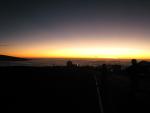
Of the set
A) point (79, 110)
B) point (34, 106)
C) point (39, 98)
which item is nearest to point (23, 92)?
point (39, 98)

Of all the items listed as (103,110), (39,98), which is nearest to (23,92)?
(39,98)

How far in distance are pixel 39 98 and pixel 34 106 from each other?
1.06 meters

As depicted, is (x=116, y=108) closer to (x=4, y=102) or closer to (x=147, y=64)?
(x=147, y=64)

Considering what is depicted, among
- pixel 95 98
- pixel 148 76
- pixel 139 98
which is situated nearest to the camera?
pixel 148 76

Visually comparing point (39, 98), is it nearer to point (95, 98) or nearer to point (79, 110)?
point (79, 110)

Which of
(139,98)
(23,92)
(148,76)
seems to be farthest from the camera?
(23,92)

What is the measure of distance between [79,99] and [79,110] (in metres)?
1.43

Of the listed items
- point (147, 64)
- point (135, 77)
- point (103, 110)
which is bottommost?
point (103, 110)

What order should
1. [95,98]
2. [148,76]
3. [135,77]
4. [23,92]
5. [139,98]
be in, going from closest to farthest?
[148,76] < [135,77] < [139,98] < [95,98] < [23,92]

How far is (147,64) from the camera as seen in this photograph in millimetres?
6023

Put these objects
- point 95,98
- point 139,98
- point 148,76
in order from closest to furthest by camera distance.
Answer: point 148,76 → point 139,98 → point 95,98

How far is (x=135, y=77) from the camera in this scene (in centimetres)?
629

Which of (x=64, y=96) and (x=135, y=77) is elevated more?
(x=135, y=77)

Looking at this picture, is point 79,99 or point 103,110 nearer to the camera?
point 103,110
